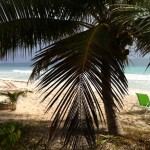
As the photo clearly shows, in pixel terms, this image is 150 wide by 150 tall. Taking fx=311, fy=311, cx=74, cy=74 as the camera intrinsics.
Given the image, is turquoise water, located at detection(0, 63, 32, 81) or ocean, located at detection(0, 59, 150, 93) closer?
ocean, located at detection(0, 59, 150, 93)

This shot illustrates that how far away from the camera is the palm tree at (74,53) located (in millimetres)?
2938

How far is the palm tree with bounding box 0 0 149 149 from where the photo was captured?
294 centimetres

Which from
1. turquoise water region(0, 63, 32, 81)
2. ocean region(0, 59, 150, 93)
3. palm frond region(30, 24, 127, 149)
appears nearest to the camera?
palm frond region(30, 24, 127, 149)

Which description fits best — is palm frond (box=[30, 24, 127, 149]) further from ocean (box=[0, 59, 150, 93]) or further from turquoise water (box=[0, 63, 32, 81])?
turquoise water (box=[0, 63, 32, 81])

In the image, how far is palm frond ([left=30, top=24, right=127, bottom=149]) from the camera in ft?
9.50

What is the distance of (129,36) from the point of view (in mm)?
4816

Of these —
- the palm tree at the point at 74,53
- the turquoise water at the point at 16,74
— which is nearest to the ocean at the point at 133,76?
the turquoise water at the point at 16,74

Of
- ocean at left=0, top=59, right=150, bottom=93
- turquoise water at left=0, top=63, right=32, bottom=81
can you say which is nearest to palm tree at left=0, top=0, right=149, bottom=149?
ocean at left=0, top=59, right=150, bottom=93

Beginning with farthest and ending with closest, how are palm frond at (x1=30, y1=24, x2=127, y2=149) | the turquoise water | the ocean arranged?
the turquoise water, the ocean, palm frond at (x1=30, y1=24, x2=127, y2=149)

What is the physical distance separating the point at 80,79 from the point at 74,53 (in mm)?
464

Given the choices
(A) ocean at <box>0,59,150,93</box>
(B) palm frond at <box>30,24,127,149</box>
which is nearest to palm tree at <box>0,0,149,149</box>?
(B) palm frond at <box>30,24,127,149</box>

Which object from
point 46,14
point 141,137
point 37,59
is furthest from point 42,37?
point 141,137

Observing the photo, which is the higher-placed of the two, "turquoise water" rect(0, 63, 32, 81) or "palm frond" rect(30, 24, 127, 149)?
"palm frond" rect(30, 24, 127, 149)

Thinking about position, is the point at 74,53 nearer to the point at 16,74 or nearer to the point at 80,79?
the point at 80,79
